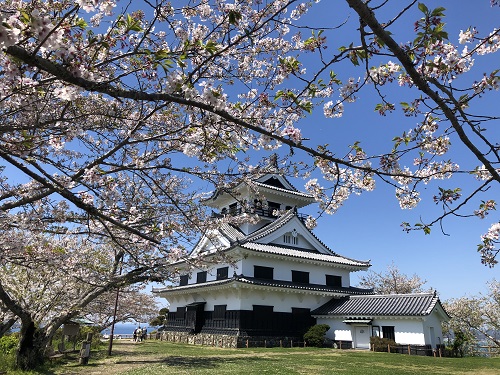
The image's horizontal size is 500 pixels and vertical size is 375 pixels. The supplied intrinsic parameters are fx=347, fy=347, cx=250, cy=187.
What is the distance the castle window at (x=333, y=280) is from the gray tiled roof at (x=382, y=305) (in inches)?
52.4

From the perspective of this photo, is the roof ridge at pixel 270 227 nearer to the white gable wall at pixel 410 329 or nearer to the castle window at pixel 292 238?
the castle window at pixel 292 238

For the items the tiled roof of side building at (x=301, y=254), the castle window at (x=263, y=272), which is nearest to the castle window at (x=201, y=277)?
the castle window at (x=263, y=272)

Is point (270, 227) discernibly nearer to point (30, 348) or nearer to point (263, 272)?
point (263, 272)

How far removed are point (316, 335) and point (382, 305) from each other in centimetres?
448

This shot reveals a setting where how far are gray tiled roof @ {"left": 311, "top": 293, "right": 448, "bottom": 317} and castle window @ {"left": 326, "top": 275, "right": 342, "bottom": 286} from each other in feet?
4.36

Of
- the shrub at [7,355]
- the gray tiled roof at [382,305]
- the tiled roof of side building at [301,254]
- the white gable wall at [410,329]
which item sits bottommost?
the shrub at [7,355]

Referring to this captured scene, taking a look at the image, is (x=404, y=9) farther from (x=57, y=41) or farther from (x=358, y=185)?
(x=358, y=185)

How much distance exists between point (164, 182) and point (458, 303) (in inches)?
976

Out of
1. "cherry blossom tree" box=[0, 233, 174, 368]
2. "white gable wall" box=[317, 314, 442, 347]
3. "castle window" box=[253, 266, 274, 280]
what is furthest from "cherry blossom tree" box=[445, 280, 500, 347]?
"cherry blossom tree" box=[0, 233, 174, 368]

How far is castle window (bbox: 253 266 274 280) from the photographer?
73.9 ft

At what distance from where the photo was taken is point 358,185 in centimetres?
523

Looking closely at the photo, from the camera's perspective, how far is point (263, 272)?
22.8 metres

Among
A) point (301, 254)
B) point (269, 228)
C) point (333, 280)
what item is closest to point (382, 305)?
point (333, 280)

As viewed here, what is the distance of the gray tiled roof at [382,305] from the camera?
19.5 m
